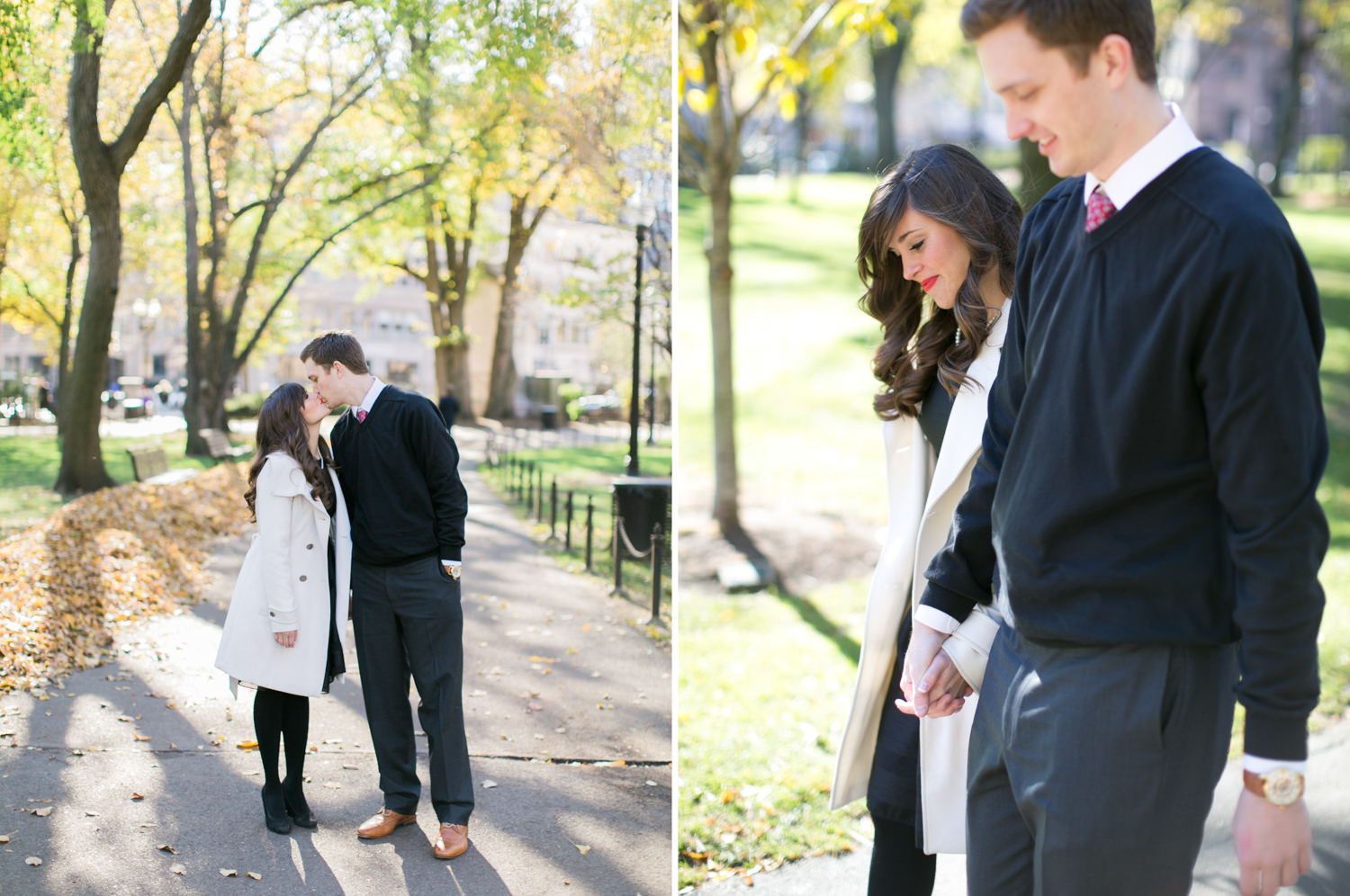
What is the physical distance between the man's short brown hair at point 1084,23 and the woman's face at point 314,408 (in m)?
2.05

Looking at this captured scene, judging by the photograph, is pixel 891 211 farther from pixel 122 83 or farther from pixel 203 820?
pixel 203 820

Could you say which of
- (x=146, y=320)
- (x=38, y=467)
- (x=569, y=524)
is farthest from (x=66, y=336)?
(x=569, y=524)

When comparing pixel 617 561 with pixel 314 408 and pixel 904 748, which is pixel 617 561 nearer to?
pixel 314 408

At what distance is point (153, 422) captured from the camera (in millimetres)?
2902

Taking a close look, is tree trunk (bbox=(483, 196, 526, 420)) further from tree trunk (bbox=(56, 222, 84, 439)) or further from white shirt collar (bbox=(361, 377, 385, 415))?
tree trunk (bbox=(56, 222, 84, 439))

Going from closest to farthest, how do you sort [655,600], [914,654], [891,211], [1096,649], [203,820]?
[1096,649], [914,654], [891,211], [203,820], [655,600]

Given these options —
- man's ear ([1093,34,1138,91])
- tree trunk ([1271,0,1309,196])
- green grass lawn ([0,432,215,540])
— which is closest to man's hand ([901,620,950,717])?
man's ear ([1093,34,1138,91])

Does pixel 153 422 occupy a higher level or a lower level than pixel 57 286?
lower

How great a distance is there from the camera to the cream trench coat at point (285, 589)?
8.84ft

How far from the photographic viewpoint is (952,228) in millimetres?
2262

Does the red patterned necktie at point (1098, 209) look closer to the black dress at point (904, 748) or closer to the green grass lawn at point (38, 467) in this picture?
the black dress at point (904, 748)

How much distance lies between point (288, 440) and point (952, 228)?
5.95 feet

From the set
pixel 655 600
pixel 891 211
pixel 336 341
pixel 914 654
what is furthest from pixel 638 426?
pixel 914 654

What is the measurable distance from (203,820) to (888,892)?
65.0 inches
